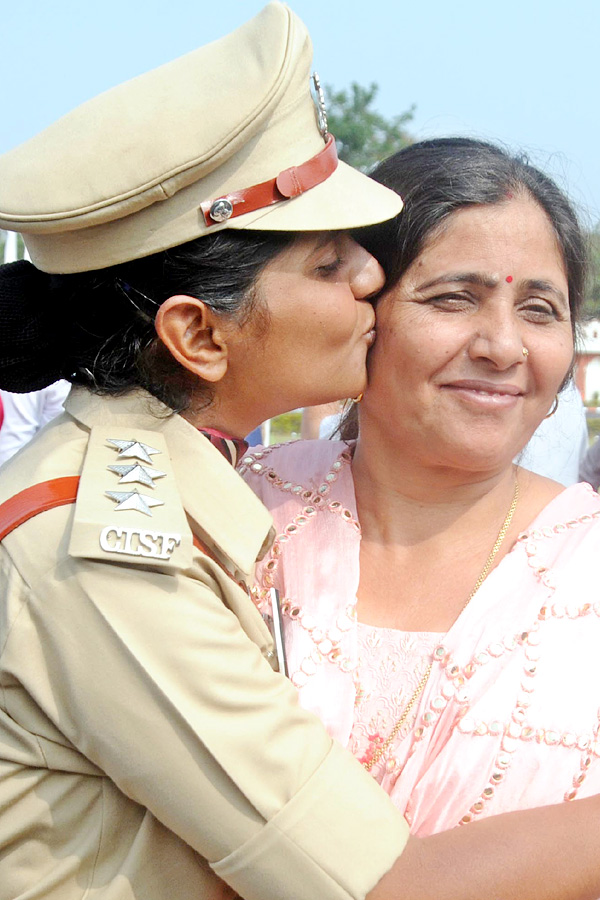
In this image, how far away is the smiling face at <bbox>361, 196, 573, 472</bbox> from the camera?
2.38m

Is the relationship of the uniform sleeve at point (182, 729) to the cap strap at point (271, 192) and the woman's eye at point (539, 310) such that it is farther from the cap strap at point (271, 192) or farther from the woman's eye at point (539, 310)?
the woman's eye at point (539, 310)

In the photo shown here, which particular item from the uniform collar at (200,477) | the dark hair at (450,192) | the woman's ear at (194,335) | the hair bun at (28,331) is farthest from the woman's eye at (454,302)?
the hair bun at (28,331)

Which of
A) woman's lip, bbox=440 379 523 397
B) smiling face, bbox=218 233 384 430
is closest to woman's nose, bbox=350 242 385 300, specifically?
smiling face, bbox=218 233 384 430

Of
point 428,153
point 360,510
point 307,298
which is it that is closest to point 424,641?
point 360,510

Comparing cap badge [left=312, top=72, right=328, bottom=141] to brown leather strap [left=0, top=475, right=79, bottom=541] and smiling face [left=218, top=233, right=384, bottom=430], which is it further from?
brown leather strap [left=0, top=475, right=79, bottom=541]

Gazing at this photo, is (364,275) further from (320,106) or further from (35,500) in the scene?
(35,500)

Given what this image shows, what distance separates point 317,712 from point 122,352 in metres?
0.87

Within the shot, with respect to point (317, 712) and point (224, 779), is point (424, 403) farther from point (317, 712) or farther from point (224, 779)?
point (224, 779)

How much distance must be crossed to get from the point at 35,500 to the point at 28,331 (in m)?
0.43

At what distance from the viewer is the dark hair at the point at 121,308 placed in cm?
196

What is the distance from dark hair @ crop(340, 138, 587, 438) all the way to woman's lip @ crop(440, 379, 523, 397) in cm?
31

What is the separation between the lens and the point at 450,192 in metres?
2.45

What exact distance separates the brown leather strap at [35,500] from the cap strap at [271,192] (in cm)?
55

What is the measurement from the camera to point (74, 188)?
182 centimetres
